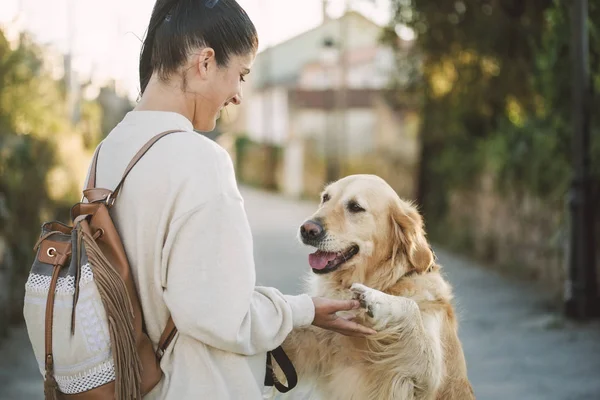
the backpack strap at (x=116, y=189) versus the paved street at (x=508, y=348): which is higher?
the backpack strap at (x=116, y=189)

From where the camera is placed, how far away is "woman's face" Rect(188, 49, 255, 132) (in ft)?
7.14

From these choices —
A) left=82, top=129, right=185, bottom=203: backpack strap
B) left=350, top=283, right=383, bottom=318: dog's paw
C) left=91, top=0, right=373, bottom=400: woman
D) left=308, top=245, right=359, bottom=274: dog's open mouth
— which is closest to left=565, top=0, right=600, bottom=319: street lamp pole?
left=308, top=245, right=359, bottom=274: dog's open mouth

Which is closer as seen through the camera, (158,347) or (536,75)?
(158,347)

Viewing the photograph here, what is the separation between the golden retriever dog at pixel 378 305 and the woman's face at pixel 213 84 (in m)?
0.81

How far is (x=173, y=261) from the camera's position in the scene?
6.57 feet

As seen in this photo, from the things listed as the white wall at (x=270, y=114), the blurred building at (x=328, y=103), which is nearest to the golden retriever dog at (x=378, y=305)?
the blurred building at (x=328, y=103)

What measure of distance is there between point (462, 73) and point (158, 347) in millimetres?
11648

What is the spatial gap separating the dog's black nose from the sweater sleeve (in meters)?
1.22

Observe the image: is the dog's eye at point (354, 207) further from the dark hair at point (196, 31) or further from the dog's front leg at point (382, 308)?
the dark hair at point (196, 31)

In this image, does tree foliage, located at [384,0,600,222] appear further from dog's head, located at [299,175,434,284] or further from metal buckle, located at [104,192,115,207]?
metal buckle, located at [104,192,115,207]

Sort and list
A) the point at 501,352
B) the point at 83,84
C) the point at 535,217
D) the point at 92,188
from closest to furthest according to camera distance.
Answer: the point at 92,188 < the point at 501,352 < the point at 535,217 < the point at 83,84

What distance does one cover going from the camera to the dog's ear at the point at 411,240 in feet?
10.8

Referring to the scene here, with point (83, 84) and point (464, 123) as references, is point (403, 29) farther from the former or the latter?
point (83, 84)

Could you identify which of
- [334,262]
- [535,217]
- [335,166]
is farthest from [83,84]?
[334,262]
